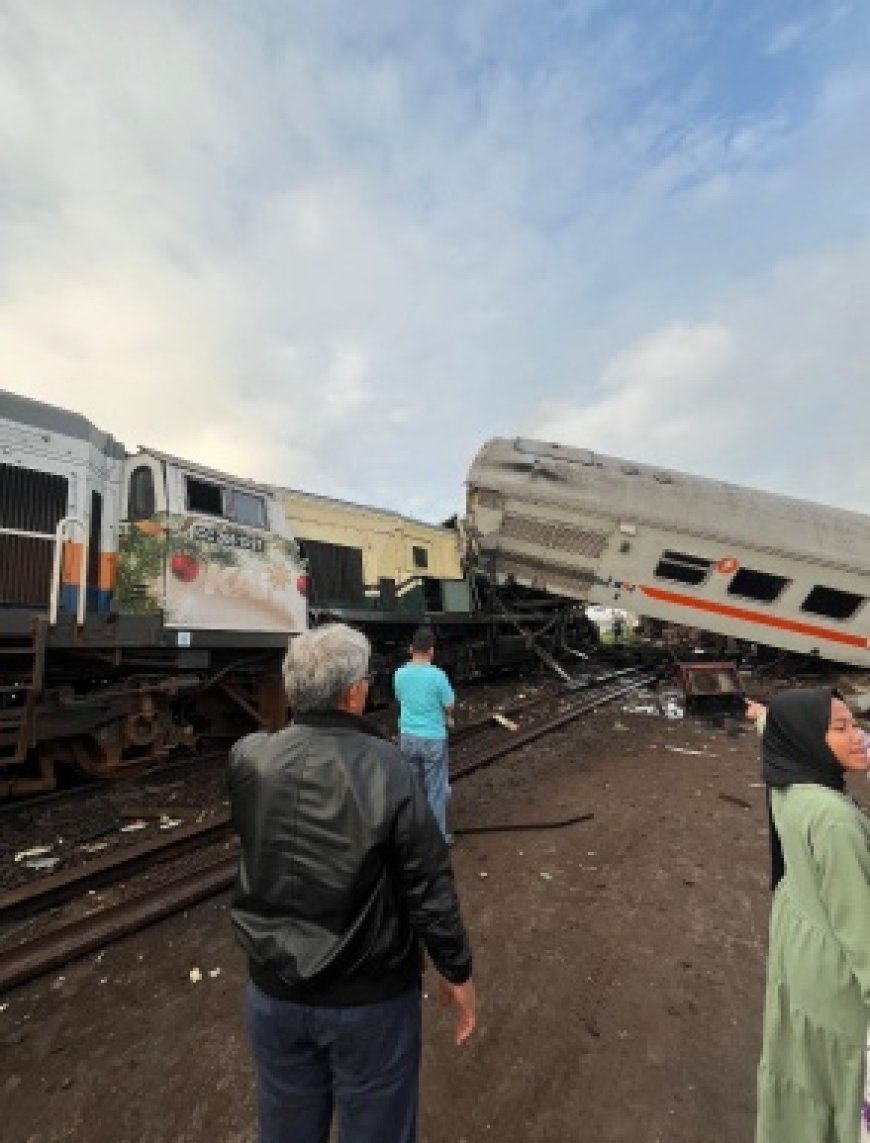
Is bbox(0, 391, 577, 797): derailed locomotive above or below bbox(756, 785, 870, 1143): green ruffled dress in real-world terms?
above

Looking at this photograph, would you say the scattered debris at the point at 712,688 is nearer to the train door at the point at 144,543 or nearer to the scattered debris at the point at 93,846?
the train door at the point at 144,543

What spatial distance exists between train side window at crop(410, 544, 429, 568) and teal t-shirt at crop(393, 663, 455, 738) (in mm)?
7121

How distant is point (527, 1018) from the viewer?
334 centimetres

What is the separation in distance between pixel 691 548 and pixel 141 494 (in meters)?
10.2

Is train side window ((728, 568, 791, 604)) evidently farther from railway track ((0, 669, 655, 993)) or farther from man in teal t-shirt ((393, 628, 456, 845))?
man in teal t-shirt ((393, 628, 456, 845))

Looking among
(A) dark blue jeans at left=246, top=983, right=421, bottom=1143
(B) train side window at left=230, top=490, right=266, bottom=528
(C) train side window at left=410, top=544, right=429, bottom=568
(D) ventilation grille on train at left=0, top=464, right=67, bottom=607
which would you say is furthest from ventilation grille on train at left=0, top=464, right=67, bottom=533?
(C) train side window at left=410, top=544, right=429, bottom=568

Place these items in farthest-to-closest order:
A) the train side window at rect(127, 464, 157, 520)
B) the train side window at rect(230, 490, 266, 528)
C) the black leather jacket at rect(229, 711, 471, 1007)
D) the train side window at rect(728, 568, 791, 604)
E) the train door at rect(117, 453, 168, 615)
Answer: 1. the train side window at rect(728, 568, 791, 604)
2. the train side window at rect(230, 490, 266, 528)
3. the train side window at rect(127, 464, 157, 520)
4. the train door at rect(117, 453, 168, 615)
5. the black leather jacket at rect(229, 711, 471, 1007)

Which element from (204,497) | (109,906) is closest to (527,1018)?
(109,906)

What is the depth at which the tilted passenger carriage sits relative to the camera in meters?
12.5

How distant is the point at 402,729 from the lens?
5234 millimetres

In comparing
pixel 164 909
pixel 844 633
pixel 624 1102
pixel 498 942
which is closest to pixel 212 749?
pixel 164 909

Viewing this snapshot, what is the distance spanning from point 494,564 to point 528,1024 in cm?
1084

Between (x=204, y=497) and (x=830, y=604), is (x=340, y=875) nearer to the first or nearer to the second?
(x=204, y=497)

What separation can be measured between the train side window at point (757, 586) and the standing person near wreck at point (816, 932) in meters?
11.7
